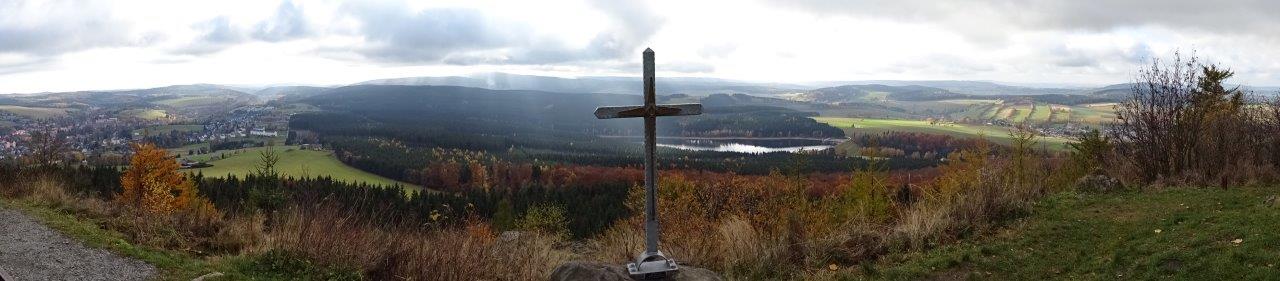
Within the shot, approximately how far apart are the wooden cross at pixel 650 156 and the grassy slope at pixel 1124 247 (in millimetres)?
3382

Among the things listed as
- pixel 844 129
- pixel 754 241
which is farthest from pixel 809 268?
pixel 844 129

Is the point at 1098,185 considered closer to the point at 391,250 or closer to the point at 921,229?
the point at 921,229

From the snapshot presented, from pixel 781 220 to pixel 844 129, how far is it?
168709mm

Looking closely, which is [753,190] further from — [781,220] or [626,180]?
[626,180]

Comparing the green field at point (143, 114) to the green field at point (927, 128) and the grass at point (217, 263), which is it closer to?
the green field at point (927, 128)

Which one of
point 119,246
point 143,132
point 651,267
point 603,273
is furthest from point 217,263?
point 143,132

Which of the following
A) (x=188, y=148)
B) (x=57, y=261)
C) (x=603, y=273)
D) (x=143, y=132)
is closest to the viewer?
(x=603, y=273)

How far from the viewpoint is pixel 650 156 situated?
7359 millimetres

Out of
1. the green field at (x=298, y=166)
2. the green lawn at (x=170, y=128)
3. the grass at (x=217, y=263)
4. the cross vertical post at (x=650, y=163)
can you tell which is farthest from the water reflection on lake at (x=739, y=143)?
the grass at (x=217, y=263)

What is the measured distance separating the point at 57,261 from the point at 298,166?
77.2 m

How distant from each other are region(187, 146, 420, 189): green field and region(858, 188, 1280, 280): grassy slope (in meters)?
67.9

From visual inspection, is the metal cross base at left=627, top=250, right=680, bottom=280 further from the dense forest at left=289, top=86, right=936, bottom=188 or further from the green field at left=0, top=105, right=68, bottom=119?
the green field at left=0, top=105, right=68, bottom=119

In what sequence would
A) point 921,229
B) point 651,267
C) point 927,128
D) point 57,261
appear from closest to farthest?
point 651,267 → point 57,261 → point 921,229 → point 927,128

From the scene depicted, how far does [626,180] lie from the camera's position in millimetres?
70688
